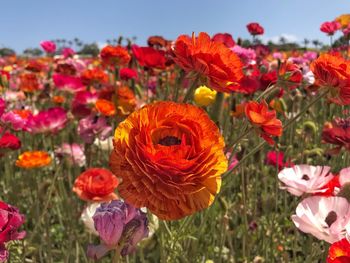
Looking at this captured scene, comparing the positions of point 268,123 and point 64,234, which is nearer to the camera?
point 268,123

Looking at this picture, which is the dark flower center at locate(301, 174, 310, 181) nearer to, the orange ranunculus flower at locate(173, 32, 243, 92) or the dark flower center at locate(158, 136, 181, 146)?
the orange ranunculus flower at locate(173, 32, 243, 92)

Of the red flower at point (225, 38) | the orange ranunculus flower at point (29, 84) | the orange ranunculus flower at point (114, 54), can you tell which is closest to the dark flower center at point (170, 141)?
the red flower at point (225, 38)

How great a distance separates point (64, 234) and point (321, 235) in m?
1.71

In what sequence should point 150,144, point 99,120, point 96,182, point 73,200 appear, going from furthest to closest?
1. point 73,200
2. point 99,120
3. point 96,182
4. point 150,144

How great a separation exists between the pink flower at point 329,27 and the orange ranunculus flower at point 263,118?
2.55 m

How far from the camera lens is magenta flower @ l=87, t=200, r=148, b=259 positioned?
79cm

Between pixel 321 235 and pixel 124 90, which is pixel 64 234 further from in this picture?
pixel 321 235

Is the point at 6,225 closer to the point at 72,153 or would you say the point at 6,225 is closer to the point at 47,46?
the point at 72,153

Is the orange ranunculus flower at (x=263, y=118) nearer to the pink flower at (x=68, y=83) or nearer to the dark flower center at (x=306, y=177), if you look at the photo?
the dark flower center at (x=306, y=177)

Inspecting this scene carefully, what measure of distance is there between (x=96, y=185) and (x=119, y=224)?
68cm

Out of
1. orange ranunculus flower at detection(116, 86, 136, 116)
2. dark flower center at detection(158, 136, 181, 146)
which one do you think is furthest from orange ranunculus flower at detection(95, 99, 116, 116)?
dark flower center at detection(158, 136, 181, 146)

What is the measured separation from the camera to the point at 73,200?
7.66 ft

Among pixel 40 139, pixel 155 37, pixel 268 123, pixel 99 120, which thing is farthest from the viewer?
pixel 40 139

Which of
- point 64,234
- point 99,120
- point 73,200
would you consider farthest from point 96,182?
point 64,234
